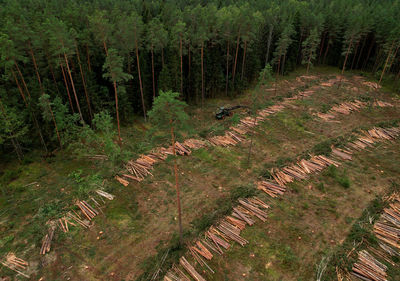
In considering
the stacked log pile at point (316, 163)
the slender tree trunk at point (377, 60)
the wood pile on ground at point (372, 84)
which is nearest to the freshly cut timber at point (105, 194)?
the stacked log pile at point (316, 163)

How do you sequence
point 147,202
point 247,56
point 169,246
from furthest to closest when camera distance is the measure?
point 247,56 < point 147,202 < point 169,246

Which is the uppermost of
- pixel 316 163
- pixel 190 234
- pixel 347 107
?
pixel 347 107

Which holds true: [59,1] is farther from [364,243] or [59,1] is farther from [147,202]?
[364,243]

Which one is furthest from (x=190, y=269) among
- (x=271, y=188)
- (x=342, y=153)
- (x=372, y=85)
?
(x=372, y=85)

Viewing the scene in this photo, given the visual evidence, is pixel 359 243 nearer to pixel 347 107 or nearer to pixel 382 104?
pixel 347 107

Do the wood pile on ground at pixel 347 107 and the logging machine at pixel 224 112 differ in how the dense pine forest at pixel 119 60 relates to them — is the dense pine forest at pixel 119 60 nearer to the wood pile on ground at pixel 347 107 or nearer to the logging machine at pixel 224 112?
the logging machine at pixel 224 112

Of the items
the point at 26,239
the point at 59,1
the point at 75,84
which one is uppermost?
the point at 59,1

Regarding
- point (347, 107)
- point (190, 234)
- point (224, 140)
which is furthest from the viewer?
point (347, 107)

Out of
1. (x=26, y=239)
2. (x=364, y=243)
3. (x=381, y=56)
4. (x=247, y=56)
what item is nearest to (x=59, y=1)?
(x=247, y=56)
